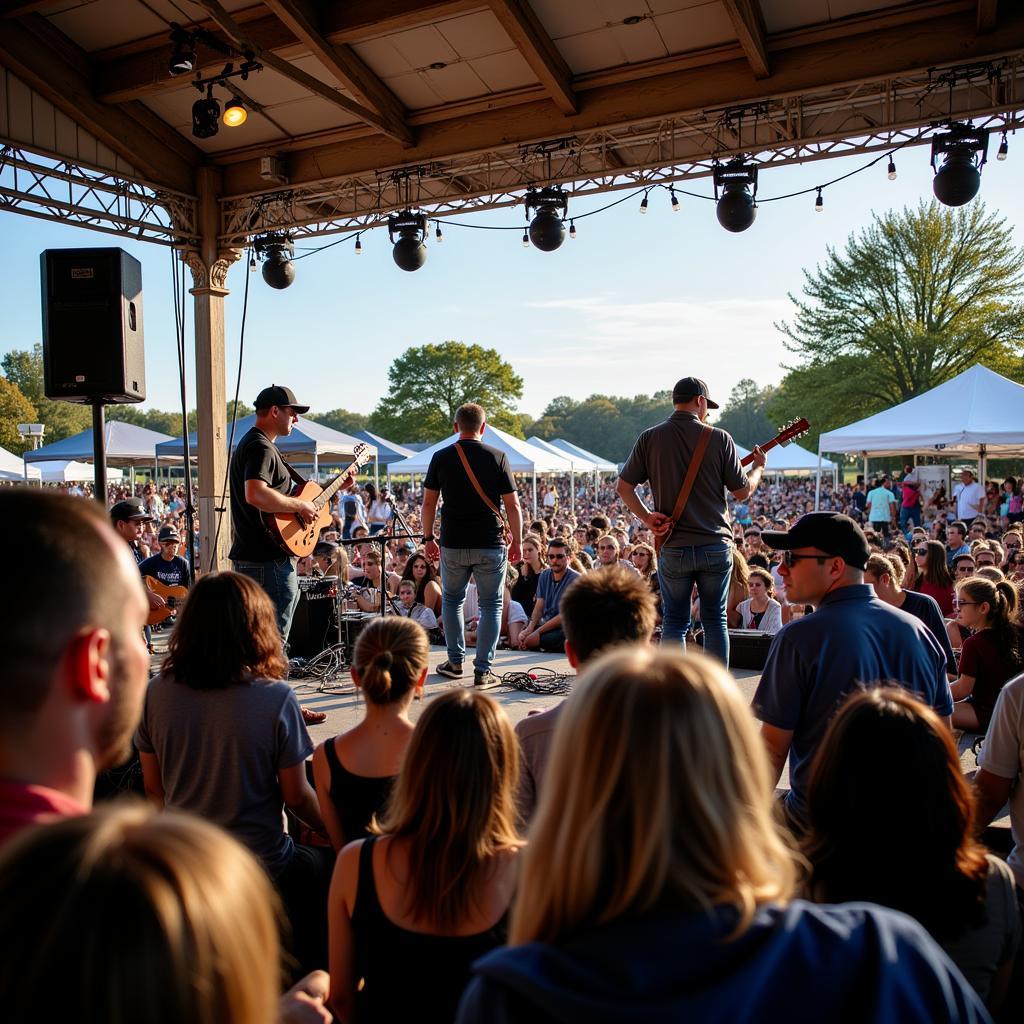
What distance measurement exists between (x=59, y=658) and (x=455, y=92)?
873 cm

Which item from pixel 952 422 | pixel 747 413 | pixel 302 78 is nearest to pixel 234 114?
pixel 302 78

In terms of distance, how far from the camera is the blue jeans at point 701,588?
5098 millimetres

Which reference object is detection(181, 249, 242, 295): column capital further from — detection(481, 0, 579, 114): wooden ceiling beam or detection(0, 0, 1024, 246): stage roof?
detection(481, 0, 579, 114): wooden ceiling beam

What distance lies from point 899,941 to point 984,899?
96cm

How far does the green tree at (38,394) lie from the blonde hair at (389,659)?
66.5 meters

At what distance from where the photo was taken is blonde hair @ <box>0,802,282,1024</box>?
0.70 meters

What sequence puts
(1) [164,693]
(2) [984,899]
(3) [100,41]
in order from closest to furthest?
(2) [984,899] < (1) [164,693] < (3) [100,41]

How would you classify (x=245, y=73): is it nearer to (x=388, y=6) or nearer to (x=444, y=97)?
(x=388, y=6)

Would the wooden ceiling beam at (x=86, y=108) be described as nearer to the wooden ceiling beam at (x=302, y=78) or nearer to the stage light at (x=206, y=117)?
the stage light at (x=206, y=117)

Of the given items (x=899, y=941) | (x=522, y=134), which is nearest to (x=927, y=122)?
(x=522, y=134)

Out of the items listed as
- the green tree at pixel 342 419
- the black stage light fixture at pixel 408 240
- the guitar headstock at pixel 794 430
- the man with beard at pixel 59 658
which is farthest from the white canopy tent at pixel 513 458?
the green tree at pixel 342 419

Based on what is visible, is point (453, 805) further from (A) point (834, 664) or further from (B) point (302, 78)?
(B) point (302, 78)

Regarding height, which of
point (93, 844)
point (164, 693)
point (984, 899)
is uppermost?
point (93, 844)

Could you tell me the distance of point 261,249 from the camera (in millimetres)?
10195
